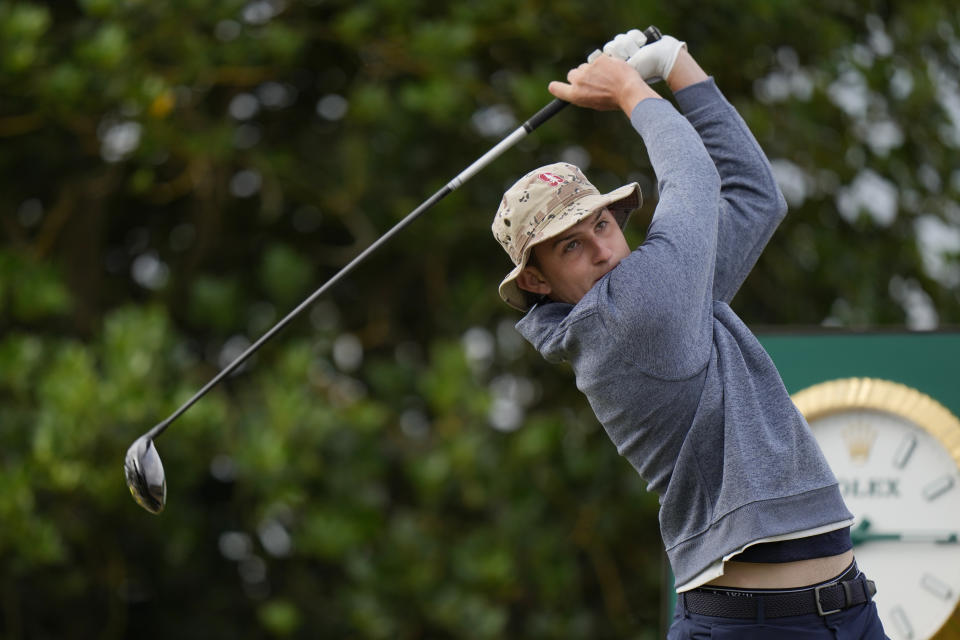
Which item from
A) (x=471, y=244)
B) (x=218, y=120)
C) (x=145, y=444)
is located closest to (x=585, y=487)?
(x=471, y=244)

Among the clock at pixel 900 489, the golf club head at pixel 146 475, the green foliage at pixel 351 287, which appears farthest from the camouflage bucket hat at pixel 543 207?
the green foliage at pixel 351 287

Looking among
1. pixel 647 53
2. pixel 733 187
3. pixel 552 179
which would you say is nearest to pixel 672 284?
pixel 552 179

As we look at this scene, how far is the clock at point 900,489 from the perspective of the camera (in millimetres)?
2727

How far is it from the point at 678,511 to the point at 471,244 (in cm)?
361

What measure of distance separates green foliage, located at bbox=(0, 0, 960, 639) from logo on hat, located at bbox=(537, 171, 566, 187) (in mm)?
2567

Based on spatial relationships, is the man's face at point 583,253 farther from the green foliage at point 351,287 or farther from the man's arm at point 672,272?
the green foliage at point 351,287

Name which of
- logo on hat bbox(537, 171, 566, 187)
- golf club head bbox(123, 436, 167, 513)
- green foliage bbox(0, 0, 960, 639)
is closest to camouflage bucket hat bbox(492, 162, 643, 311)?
logo on hat bbox(537, 171, 566, 187)

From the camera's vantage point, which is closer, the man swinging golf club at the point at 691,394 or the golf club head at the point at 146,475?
the man swinging golf club at the point at 691,394

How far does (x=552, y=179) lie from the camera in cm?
191

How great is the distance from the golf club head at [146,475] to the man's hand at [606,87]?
978mm

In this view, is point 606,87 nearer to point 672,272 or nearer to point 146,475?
point 672,272

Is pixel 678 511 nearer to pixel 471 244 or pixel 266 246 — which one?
pixel 471 244

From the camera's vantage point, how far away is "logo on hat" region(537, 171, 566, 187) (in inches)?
75.0

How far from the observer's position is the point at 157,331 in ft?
14.9
